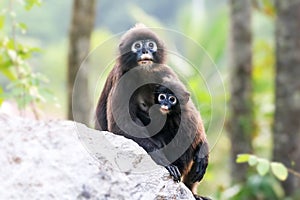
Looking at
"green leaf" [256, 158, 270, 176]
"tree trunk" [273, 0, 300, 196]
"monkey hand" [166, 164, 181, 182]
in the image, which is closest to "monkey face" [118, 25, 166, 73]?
"monkey hand" [166, 164, 181, 182]

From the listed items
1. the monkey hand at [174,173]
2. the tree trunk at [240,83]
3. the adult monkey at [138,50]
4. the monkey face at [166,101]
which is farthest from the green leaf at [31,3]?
the tree trunk at [240,83]

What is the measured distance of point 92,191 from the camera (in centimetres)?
341

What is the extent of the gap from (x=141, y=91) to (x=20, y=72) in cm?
163

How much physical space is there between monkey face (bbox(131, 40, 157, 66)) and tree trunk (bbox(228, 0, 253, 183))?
457 cm

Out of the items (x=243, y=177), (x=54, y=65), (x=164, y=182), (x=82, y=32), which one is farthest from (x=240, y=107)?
(x=54, y=65)

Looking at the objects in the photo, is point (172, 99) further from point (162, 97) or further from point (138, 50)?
point (138, 50)

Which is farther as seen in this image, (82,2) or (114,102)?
(82,2)

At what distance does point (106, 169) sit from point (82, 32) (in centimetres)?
372

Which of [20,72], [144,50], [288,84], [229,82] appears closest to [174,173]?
[144,50]

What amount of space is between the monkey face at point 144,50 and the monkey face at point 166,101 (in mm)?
287

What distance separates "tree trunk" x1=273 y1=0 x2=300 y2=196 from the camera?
818cm

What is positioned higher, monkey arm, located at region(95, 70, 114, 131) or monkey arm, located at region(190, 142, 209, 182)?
monkey arm, located at region(95, 70, 114, 131)

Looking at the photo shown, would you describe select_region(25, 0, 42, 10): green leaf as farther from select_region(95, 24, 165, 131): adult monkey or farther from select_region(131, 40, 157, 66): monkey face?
select_region(131, 40, 157, 66): monkey face

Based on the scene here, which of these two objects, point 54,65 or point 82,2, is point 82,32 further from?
point 54,65
